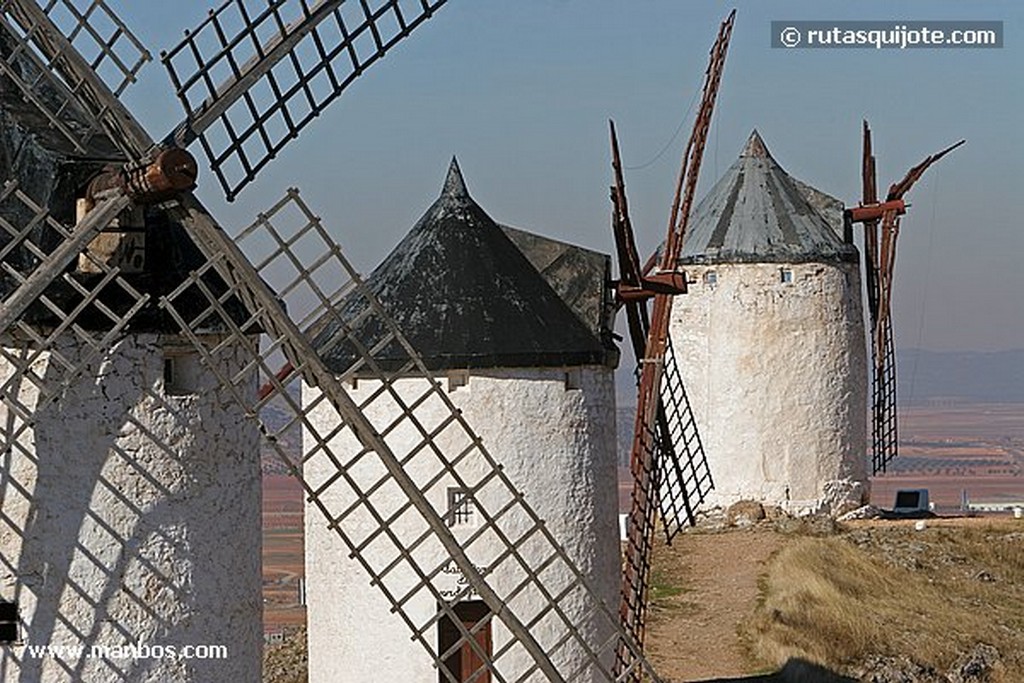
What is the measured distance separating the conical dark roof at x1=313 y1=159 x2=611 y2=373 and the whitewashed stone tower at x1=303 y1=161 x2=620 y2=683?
0.03ft

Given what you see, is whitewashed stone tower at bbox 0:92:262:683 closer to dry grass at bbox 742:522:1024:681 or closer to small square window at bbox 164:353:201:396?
small square window at bbox 164:353:201:396

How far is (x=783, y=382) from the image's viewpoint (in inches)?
1097

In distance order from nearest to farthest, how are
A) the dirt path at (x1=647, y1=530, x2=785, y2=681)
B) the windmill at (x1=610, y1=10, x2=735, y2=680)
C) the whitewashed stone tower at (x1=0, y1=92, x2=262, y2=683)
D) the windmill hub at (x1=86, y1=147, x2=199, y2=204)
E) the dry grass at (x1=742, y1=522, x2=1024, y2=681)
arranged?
the windmill hub at (x1=86, y1=147, x2=199, y2=204) < the whitewashed stone tower at (x1=0, y1=92, x2=262, y2=683) < the windmill at (x1=610, y1=10, x2=735, y2=680) < the dirt path at (x1=647, y1=530, x2=785, y2=681) < the dry grass at (x1=742, y1=522, x2=1024, y2=681)

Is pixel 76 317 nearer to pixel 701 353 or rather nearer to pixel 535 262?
pixel 535 262

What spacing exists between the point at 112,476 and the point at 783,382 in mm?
18400

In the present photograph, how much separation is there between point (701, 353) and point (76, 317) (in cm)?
1916

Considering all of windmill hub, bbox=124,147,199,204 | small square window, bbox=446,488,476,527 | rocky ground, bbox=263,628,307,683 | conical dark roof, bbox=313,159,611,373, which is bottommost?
rocky ground, bbox=263,628,307,683

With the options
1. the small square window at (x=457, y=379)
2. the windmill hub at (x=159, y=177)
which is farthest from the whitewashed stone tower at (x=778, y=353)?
the windmill hub at (x=159, y=177)

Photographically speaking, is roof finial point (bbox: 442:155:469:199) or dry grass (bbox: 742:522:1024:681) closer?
roof finial point (bbox: 442:155:469:199)

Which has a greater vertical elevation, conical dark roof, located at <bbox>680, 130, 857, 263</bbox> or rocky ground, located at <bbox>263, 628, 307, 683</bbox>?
conical dark roof, located at <bbox>680, 130, 857, 263</bbox>

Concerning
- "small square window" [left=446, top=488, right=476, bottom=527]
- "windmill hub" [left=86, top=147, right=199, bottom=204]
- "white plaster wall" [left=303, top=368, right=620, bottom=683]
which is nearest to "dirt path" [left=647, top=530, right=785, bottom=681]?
"white plaster wall" [left=303, top=368, right=620, bottom=683]

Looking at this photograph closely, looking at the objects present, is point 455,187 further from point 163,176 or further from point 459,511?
point 163,176

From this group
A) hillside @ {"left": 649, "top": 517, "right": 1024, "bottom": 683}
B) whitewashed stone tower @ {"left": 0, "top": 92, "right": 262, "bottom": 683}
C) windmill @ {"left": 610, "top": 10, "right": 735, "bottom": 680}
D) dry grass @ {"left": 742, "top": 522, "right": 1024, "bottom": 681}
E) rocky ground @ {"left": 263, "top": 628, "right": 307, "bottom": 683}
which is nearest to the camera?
whitewashed stone tower @ {"left": 0, "top": 92, "right": 262, "bottom": 683}

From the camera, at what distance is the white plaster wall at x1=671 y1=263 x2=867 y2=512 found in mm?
27797
